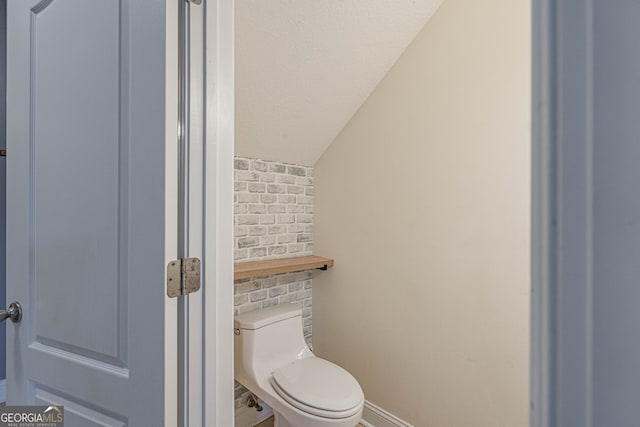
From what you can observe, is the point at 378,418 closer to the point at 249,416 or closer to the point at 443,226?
the point at 249,416

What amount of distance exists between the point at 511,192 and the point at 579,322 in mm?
1313

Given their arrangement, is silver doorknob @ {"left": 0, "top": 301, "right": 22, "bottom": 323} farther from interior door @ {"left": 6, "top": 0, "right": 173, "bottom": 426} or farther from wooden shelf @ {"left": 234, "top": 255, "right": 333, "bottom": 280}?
wooden shelf @ {"left": 234, "top": 255, "right": 333, "bottom": 280}

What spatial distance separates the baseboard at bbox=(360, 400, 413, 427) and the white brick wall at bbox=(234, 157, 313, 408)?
1.95ft

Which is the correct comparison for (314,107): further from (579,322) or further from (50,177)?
(579,322)

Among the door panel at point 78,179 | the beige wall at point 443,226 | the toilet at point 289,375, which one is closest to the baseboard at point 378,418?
the beige wall at point 443,226

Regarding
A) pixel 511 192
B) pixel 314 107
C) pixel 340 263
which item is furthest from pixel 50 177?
pixel 511 192

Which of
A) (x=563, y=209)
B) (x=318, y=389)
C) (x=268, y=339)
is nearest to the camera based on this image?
(x=563, y=209)

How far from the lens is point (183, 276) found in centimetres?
75

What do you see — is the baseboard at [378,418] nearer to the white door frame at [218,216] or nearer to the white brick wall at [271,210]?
the white brick wall at [271,210]

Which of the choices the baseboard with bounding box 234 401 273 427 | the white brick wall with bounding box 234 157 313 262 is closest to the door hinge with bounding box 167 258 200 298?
the white brick wall with bounding box 234 157 313 262

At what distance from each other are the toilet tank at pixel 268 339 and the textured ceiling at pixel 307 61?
37.4 inches

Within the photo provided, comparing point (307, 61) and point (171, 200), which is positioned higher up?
point (307, 61)

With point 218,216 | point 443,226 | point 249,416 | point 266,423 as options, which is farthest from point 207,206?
point 266,423

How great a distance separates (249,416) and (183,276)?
158 centimetres
